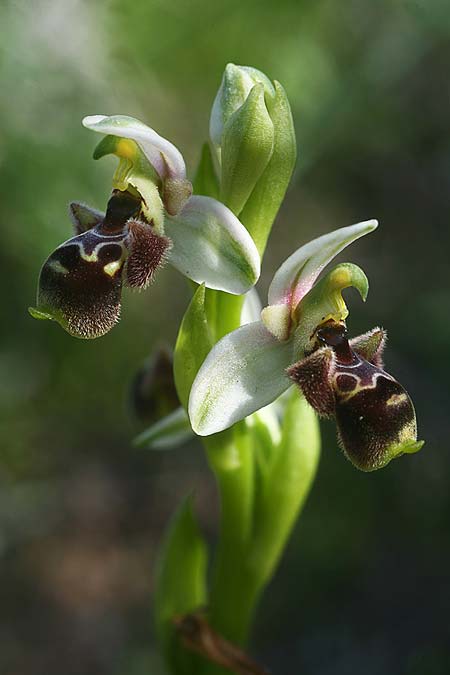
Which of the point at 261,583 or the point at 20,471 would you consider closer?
the point at 261,583

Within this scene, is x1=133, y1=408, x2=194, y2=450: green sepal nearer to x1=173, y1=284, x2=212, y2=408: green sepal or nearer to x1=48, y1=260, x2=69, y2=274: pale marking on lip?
x1=173, y1=284, x2=212, y2=408: green sepal

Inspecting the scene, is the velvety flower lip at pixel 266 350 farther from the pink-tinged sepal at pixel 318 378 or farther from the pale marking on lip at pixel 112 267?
the pale marking on lip at pixel 112 267

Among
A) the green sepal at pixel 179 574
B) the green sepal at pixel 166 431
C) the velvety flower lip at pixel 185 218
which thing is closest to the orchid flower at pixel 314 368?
the velvety flower lip at pixel 185 218

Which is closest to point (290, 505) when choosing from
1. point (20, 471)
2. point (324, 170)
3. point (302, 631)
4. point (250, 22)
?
point (302, 631)

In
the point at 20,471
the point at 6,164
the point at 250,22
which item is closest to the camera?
the point at 6,164

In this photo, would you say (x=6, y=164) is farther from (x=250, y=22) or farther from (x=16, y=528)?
(x=250, y=22)

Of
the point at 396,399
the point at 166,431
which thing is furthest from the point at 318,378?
the point at 166,431

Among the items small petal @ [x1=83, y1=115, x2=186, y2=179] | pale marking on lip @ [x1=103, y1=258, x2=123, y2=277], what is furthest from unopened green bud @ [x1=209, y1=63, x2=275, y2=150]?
pale marking on lip @ [x1=103, y1=258, x2=123, y2=277]
